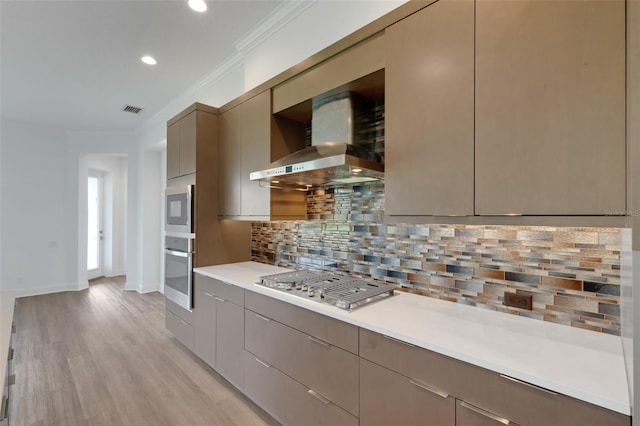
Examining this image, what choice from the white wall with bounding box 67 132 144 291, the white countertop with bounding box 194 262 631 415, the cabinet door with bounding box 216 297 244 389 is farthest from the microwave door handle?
the white wall with bounding box 67 132 144 291

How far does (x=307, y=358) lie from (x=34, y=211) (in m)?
6.10

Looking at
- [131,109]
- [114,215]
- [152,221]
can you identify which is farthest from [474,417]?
[114,215]

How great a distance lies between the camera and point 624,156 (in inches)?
38.5

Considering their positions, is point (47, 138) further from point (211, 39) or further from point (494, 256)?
point (494, 256)

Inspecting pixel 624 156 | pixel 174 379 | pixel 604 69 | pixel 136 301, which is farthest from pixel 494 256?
pixel 136 301

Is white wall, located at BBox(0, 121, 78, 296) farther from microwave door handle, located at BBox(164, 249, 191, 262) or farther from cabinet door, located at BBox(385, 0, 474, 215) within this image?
cabinet door, located at BBox(385, 0, 474, 215)

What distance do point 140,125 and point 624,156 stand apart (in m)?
6.21

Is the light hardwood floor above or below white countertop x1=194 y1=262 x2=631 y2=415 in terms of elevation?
below

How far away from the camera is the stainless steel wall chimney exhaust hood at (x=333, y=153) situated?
1.71m

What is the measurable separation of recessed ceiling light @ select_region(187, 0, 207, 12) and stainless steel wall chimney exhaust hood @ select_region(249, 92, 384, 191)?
124 centimetres

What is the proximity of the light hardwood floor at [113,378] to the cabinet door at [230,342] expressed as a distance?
0.16 metres

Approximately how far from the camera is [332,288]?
71.6 inches

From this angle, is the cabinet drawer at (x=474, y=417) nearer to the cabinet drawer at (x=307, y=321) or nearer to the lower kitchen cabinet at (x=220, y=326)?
the cabinet drawer at (x=307, y=321)

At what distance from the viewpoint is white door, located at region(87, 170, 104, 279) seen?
647 cm
